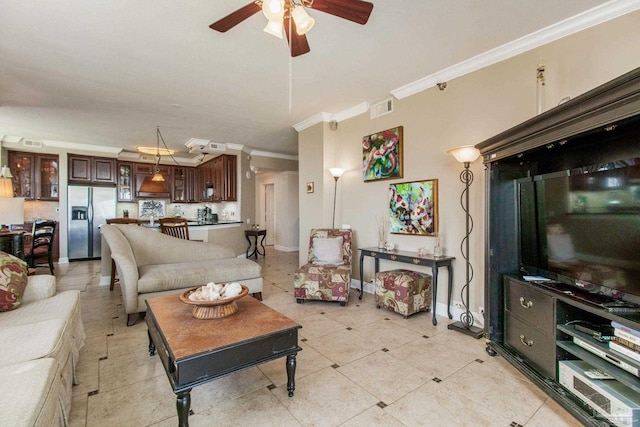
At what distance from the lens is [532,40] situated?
8.46 ft

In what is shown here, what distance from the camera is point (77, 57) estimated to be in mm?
2908

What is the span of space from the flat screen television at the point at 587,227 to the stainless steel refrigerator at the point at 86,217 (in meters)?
8.09

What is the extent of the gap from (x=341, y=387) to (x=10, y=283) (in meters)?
2.34

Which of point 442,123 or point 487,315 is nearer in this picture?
point 487,315

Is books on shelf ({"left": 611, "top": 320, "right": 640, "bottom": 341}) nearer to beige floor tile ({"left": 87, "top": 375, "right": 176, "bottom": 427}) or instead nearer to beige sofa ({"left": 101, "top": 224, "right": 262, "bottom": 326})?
beige floor tile ({"left": 87, "top": 375, "right": 176, "bottom": 427})

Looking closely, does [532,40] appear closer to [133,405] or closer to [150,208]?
[133,405]

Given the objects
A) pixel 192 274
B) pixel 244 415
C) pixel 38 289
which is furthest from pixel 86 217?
pixel 244 415

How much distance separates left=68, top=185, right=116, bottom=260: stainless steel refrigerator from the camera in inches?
261

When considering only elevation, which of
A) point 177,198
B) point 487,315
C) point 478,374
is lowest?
point 478,374

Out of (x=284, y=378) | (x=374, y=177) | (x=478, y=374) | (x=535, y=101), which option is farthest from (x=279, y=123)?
(x=478, y=374)

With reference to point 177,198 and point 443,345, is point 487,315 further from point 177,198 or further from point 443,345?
point 177,198

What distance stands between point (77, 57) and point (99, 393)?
9.83 feet

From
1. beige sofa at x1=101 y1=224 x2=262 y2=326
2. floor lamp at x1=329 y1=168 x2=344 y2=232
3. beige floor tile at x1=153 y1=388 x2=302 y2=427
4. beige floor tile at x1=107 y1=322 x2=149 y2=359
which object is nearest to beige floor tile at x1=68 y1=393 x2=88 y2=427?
beige floor tile at x1=153 y1=388 x2=302 y2=427

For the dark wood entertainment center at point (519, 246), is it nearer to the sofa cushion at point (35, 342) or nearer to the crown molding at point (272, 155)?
the sofa cushion at point (35, 342)
